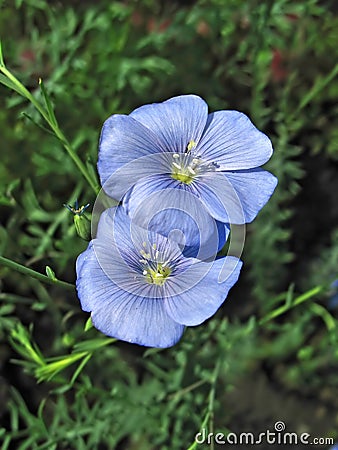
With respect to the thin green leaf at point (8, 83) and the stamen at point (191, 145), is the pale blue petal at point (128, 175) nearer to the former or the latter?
the stamen at point (191, 145)

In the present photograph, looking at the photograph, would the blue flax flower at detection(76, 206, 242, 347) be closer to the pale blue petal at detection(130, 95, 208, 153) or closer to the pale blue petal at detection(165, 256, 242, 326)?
the pale blue petal at detection(165, 256, 242, 326)

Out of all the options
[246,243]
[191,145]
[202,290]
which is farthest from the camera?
[246,243]

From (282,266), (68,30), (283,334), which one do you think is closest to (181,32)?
(68,30)

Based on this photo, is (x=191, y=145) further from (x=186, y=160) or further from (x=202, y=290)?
(x=202, y=290)

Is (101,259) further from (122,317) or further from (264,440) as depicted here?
(264,440)

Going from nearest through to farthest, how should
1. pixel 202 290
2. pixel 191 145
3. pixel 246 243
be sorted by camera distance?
pixel 202 290 < pixel 191 145 < pixel 246 243

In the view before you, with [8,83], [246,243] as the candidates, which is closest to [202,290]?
[8,83]
